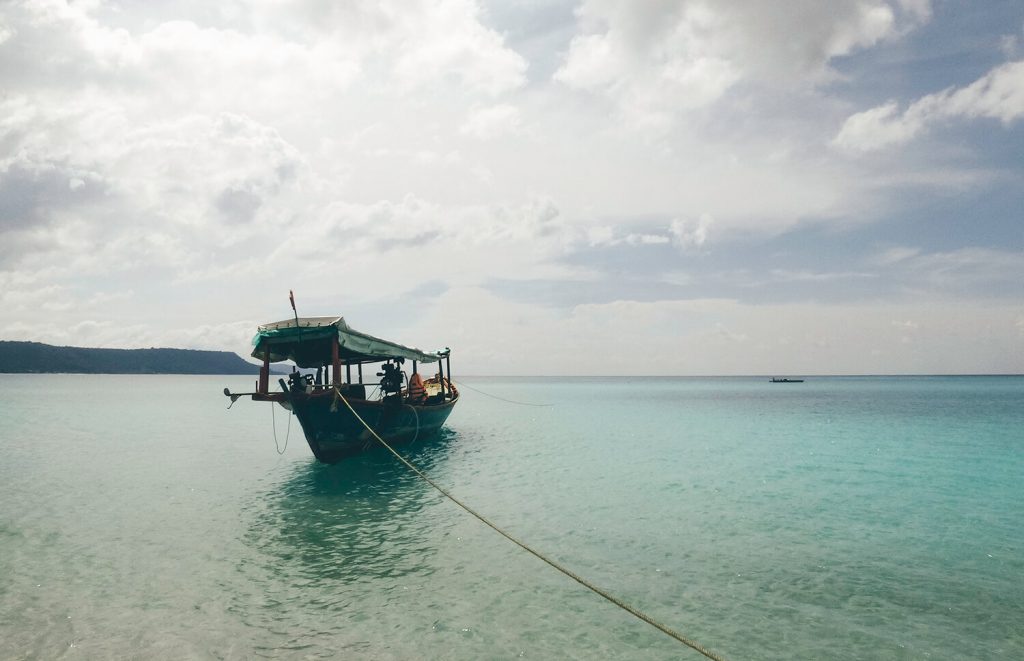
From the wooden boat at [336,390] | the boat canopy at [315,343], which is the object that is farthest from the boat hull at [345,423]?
the boat canopy at [315,343]

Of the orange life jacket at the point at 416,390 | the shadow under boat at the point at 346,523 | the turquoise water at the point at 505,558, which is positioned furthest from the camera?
the orange life jacket at the point at 416,390

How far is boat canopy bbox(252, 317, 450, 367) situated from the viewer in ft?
59.1

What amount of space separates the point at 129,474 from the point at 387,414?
32.7 ft

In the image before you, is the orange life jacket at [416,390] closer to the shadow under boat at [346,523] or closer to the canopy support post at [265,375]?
the shadow under boat at [346,523]

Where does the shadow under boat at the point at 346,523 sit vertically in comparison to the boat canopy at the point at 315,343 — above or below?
below

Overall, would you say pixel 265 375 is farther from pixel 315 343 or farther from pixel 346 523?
pixel 346 523

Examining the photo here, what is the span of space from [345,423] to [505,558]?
1093 cm

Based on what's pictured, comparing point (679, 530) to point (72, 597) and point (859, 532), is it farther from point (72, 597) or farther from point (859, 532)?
point (72, 597)

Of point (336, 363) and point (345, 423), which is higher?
point (336, 363)

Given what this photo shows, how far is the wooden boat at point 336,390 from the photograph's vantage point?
18.2m

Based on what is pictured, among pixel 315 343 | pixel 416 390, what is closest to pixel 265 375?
pixel 315 343

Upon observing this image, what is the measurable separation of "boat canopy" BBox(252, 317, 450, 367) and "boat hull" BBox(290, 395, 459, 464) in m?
2.01

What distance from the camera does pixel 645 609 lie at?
8.57m

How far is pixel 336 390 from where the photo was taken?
17797 mm
